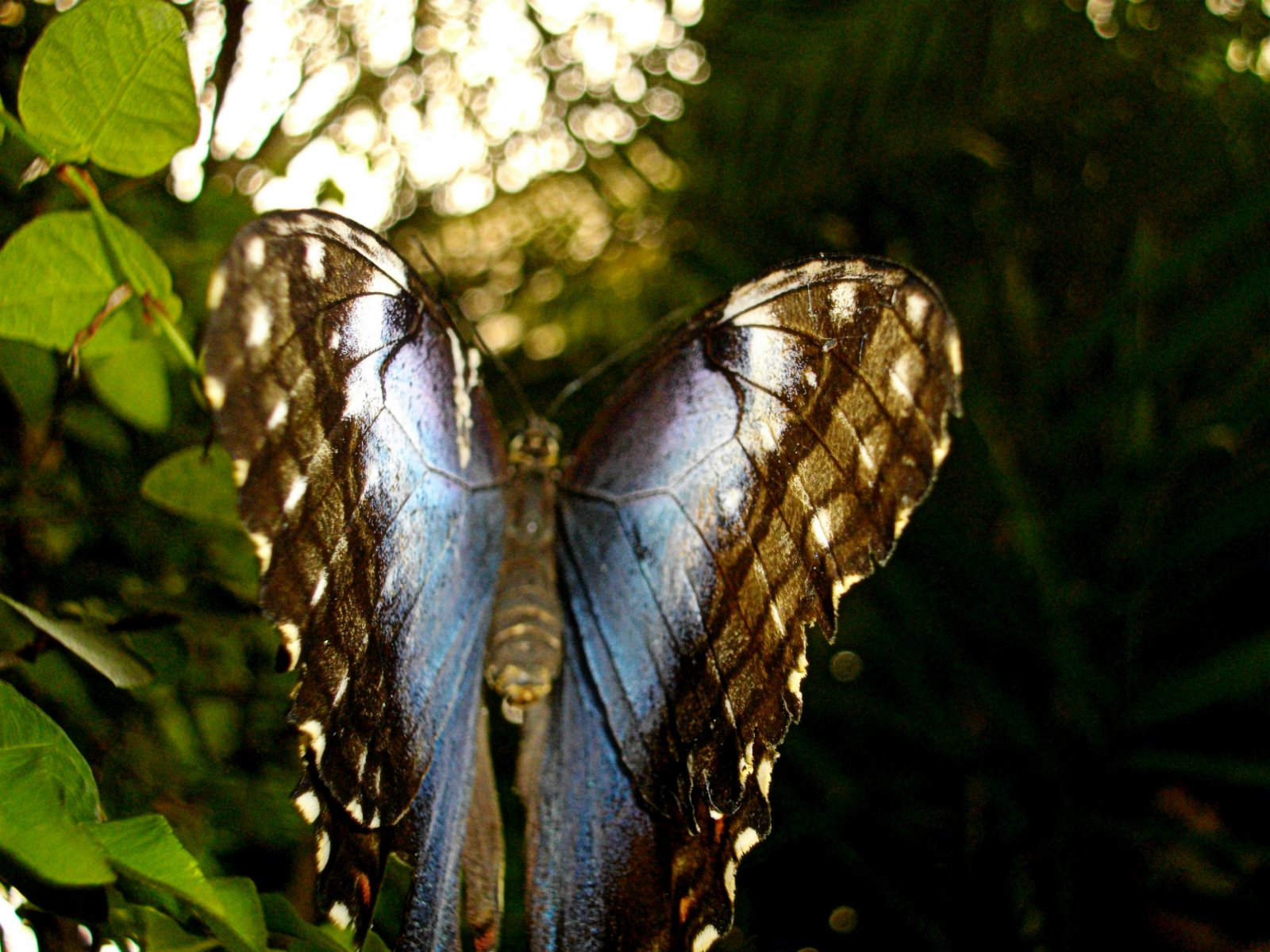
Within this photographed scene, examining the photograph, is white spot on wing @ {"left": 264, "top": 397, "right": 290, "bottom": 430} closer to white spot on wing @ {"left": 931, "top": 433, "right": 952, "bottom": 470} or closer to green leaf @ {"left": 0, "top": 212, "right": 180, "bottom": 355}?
green leaf @ {"left": 0, "top": 212, "right": 180, "bottom": 355}

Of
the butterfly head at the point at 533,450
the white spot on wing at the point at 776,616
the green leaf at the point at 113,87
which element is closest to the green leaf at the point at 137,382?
the green leaf at the point at 113,87

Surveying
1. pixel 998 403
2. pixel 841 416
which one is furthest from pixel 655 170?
pixel 841 416

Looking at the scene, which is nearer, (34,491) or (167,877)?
(167,877)

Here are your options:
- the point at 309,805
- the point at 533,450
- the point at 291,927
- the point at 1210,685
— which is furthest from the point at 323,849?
the point at 1210,685

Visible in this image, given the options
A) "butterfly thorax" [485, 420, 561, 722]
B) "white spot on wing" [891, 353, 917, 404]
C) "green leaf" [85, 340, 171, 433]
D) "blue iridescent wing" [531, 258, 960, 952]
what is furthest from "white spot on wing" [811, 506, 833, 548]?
"green leaf" [85, 340, 171, 433]

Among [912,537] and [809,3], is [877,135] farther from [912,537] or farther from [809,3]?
[912,537]

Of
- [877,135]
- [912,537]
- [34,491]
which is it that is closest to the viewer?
[34,491]
